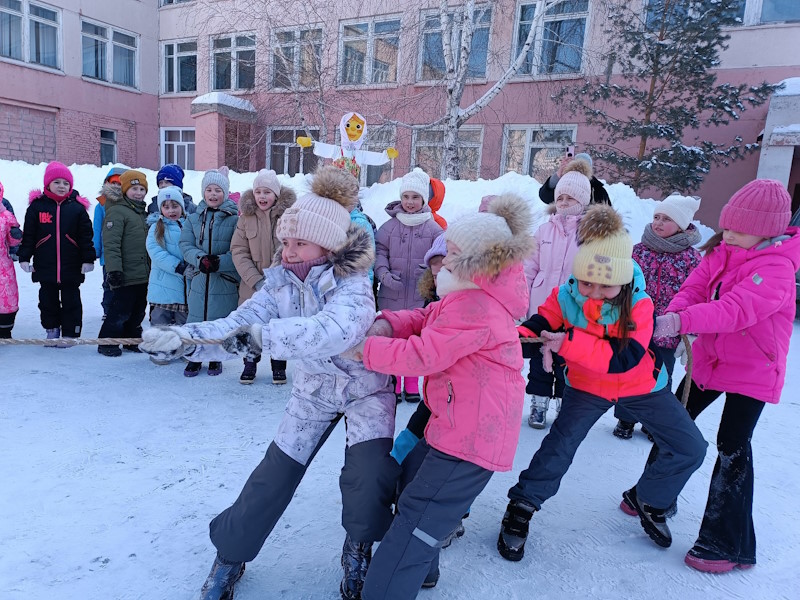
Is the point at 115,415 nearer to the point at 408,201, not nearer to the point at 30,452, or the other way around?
the point at 30,452

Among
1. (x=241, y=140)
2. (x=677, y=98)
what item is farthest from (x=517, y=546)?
(x=241, y=140)

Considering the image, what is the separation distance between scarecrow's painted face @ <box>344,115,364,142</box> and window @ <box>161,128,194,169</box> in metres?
13.1

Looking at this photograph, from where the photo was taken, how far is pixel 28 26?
17.5 m

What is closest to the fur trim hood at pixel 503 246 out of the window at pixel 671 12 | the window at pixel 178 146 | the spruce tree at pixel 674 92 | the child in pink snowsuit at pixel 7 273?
the child in pink snowsuit at pixel 7 273

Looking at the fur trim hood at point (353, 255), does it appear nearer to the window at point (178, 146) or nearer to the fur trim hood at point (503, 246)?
the fur trim hood at point (503, 246)

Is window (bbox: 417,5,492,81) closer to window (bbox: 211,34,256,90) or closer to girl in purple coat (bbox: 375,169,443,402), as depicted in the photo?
window (bbox: 211,34,256,90)

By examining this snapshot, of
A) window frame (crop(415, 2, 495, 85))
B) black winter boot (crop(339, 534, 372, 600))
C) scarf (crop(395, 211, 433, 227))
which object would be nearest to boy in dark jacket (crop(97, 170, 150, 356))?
scarf (crop(395, 211, 433, 227))

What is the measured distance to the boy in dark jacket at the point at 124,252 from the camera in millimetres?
4812

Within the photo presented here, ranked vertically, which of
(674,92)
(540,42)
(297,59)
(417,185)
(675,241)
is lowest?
(675,241)

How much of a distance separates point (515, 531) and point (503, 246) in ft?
4.43

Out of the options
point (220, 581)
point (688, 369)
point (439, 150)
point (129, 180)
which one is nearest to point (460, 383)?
point (220, 581)

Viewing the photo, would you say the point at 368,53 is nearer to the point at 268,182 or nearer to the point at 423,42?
the point at 423,42

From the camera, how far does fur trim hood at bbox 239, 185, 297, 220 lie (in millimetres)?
4242

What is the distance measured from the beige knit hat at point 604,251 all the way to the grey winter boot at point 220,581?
1.78 metres
